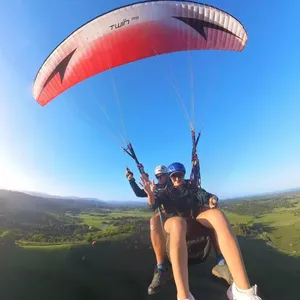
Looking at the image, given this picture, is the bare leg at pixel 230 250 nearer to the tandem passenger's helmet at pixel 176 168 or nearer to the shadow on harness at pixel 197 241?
the shadow on harness at pixel 197 241

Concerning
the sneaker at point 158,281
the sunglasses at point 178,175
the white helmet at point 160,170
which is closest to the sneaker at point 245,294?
the sneaker at point 158,281

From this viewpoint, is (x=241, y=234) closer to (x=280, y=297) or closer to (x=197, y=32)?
(x=280, y=297)

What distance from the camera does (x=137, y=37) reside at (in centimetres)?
526

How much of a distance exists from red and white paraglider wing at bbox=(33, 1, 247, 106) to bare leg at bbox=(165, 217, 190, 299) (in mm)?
4045

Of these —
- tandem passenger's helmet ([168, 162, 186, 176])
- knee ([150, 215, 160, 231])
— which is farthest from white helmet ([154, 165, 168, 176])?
knee ([150, 215, 160, 231])

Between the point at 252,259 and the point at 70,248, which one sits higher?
the point at 70,248

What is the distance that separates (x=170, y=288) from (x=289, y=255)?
307cm

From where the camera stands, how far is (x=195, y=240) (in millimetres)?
3385

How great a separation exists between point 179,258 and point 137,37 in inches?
175

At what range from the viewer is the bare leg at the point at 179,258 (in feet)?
8.27

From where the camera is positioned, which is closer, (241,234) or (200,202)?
(200,202)

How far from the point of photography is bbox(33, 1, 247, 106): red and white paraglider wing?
5.01 m

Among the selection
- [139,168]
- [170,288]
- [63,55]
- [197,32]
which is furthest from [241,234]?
[63,55]

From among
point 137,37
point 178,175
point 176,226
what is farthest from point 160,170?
point 137,37
